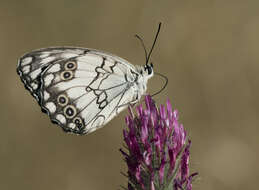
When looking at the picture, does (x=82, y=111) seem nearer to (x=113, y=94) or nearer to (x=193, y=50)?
(x=113, y=94)

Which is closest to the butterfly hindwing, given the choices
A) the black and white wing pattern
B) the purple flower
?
the black and white wing pattern

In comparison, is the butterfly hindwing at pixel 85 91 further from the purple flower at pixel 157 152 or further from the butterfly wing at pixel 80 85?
the purple flower at pixel 157 152

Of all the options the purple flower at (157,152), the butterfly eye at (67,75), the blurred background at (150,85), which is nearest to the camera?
the purple flower at (157,152)

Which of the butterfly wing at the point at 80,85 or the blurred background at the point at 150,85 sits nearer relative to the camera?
the butterfly wing at the point at 80,85

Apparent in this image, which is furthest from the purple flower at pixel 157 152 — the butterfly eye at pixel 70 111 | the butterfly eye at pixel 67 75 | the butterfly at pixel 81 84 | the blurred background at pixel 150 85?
the blurred background at pixel 150 85

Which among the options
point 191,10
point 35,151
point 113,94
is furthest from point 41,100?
point 191,10

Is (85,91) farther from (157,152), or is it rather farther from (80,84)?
(157,152)

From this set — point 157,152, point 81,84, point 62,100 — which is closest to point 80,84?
point 81,84

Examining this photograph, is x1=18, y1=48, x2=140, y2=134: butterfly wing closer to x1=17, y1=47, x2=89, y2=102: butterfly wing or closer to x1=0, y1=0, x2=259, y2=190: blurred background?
x1=17, y1=47, x2=89, y2=102: butterfly wing
